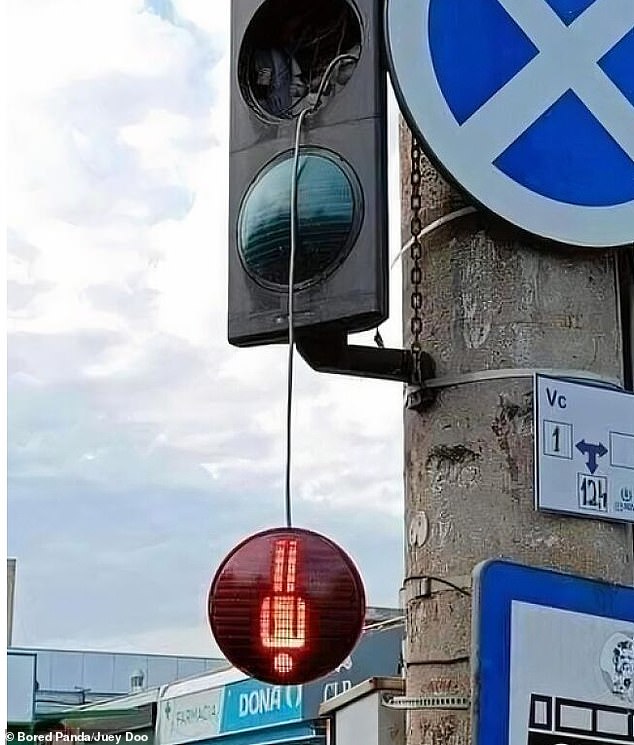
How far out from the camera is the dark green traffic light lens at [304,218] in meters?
2.27

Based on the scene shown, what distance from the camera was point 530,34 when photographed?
2.36 meters

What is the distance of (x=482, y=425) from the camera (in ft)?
7.61

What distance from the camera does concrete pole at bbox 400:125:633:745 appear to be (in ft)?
7.38

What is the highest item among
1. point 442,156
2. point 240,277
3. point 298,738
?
point 442,156

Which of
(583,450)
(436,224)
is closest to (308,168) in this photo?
(436,224)

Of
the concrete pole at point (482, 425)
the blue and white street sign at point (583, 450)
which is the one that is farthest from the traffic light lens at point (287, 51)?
the blue and white street sign at point (583, 450)

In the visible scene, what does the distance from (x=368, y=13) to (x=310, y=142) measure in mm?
238

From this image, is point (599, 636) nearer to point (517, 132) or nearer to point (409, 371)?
point (409, 371)

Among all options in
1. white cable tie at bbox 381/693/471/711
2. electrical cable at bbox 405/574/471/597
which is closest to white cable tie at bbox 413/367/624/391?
electrical cable at bbox 405/574/471/597

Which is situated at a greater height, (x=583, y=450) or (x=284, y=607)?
(x=583, y=450)

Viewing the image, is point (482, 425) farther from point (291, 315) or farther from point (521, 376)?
point (291, 315)

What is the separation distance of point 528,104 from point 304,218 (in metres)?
0.42

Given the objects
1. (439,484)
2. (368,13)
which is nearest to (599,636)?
(439,484)

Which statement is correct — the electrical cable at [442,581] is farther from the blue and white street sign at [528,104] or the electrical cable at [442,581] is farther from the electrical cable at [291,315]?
the blue and white street sign at [528,104]
